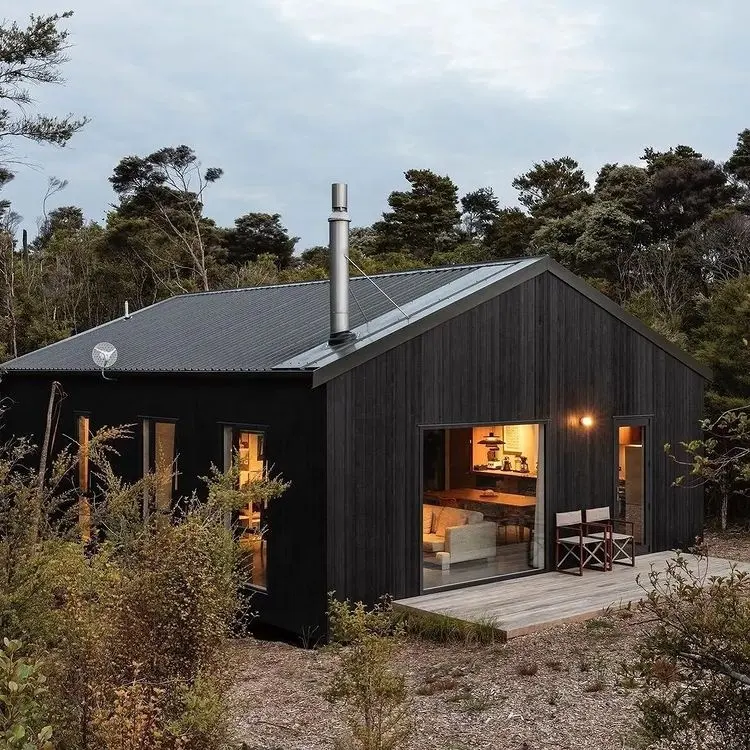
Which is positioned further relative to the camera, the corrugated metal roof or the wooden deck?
the corrugated metal roof

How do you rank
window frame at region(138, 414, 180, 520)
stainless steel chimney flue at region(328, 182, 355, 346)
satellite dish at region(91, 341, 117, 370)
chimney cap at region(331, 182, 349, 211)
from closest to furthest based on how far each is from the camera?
stainless steel chimney flue at region(328, 182, 355, 346) → chimney cap at region(331, 182, 349, 211) → window frame at region(138, 414, 180, 520) → satellite dish at region(91, 341, 117, 370)

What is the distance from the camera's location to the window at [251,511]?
30.6ft

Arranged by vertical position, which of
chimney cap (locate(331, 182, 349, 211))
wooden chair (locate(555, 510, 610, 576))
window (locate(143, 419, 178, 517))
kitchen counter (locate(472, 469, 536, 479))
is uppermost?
chimney cap (locate(331, 182, 349, 211))

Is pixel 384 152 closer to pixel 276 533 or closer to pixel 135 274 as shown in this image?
pixel 135 274

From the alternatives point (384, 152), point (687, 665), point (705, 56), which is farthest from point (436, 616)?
point (384, 152)

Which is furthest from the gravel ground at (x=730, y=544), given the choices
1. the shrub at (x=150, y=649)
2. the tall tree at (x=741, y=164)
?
the tall tree at (x=741, y=164)

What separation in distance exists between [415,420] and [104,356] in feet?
15.7

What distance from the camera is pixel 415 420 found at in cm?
930

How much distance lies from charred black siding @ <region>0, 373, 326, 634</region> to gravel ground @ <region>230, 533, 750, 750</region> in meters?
0.61

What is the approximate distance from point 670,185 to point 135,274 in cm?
1823

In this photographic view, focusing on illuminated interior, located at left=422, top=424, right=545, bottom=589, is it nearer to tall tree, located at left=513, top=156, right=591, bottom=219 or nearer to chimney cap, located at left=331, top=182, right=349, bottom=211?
chimney cap, located at left=331, top=182, right=349, bottom=211

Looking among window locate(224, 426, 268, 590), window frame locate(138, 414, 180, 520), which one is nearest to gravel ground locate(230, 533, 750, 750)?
window locate(224, 426, 268, 590)

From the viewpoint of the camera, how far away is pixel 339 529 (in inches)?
342

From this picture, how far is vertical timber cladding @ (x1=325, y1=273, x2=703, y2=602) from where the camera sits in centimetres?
880
